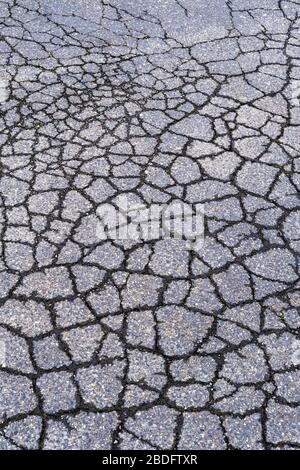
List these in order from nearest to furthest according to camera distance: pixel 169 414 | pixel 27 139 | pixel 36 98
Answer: pixel 169 414 < pixel 27 139 < pixel 36 98

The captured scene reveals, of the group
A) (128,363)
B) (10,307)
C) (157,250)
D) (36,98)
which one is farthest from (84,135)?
(128,363)

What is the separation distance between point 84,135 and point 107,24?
72.8 inches

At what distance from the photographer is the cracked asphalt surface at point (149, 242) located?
2.71 m

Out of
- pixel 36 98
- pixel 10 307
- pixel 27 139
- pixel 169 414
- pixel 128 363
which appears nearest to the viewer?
pixel 169 414

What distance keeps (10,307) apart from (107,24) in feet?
11.4

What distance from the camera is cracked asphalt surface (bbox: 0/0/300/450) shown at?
8.89 ft

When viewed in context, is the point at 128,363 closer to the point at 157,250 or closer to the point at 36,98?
the point at 157,250

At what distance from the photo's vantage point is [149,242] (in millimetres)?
3516

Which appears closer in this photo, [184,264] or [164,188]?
[184,264]

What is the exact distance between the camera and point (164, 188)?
153 inches

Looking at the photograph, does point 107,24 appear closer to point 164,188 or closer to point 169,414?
point 164,188

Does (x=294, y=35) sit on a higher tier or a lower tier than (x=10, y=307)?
higher

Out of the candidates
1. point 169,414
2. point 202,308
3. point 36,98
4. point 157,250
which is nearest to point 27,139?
point 36,98

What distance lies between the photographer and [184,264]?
3.39 m
